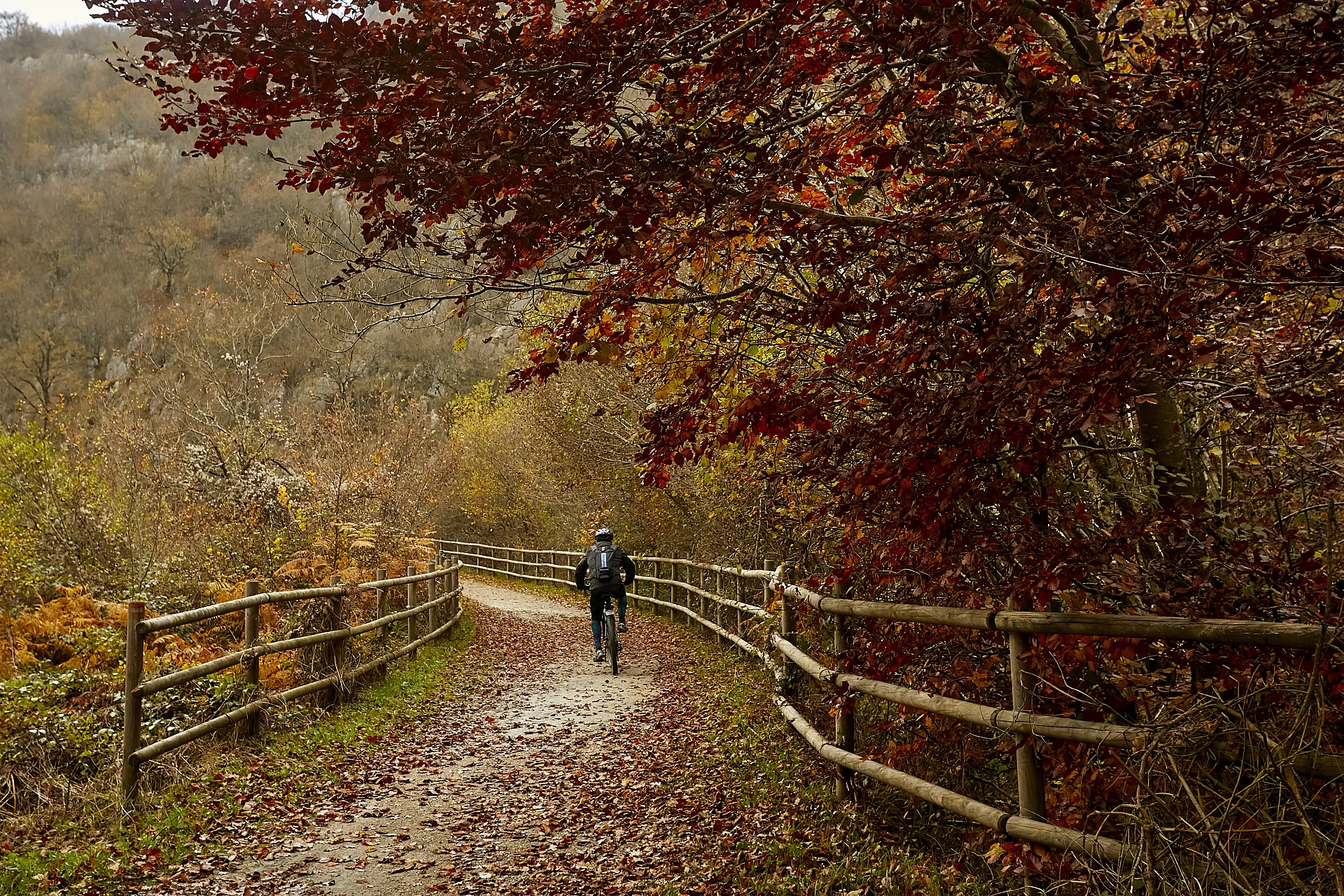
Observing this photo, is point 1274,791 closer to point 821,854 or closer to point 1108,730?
point 1108,730

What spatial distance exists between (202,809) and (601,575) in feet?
22.6

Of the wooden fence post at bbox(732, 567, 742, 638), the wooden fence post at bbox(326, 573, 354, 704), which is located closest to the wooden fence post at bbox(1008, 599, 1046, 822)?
the wooden fence post at bbox(326, 573, 354, 704)

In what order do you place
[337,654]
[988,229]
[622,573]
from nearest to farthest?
[988,229] → [337,654] → [622,573]

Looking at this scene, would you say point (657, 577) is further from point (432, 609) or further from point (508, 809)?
point (508, 809)

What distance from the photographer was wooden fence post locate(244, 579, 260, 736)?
25.3 feet

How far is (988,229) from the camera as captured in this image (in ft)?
11.1

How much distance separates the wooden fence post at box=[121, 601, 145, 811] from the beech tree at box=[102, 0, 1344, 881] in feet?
10.6

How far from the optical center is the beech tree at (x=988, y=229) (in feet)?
10.3

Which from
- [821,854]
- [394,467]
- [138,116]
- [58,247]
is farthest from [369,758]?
[138,116]

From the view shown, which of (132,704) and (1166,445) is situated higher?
(1166,445)

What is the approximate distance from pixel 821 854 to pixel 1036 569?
227 cm

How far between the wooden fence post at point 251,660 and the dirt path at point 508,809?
949mm

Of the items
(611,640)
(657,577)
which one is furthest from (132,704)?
(657,577)

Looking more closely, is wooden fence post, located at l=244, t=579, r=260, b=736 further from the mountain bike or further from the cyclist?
the mountain bike
